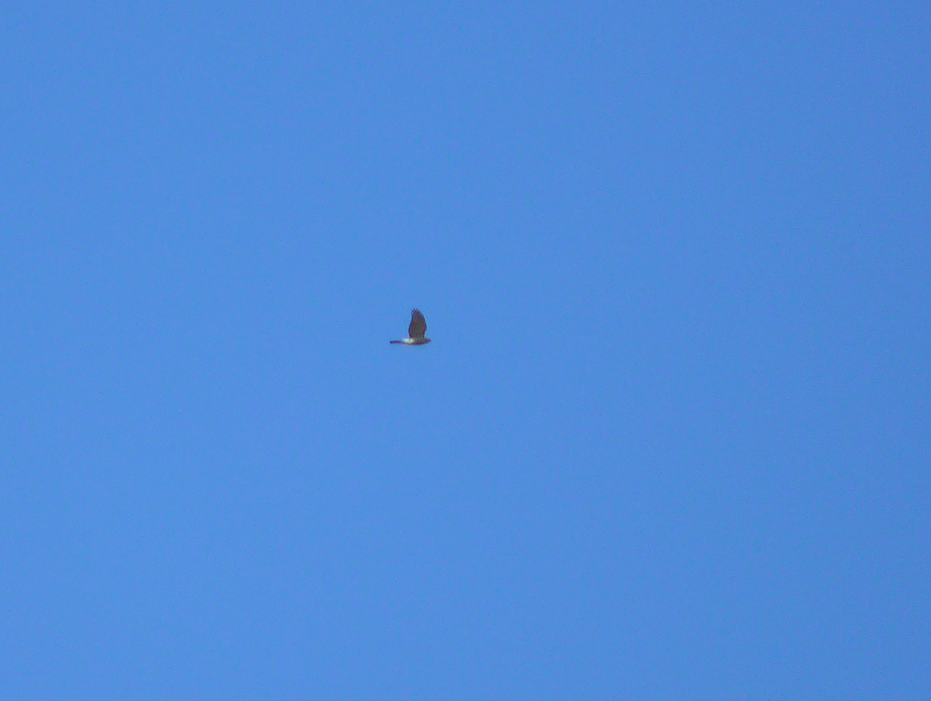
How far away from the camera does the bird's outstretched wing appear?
7215 inches

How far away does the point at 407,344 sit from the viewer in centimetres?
18375

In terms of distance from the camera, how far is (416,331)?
602 feet

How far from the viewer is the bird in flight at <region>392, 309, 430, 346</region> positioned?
18338 cm

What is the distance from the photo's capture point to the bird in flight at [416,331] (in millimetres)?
183375

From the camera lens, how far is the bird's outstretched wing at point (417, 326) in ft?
601

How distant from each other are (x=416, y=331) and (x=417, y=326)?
0.17m

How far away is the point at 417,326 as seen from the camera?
602 feet
